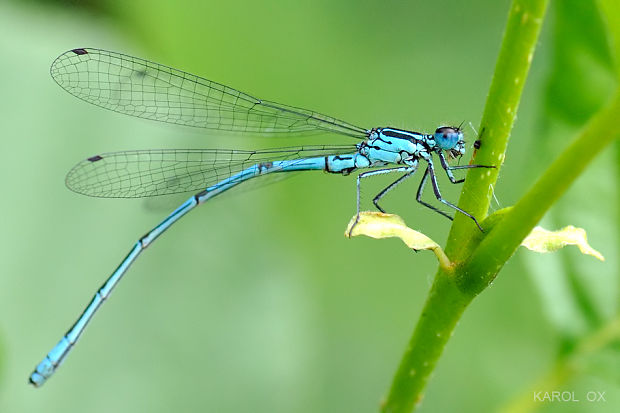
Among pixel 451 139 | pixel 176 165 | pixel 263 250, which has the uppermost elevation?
pixel 451 139

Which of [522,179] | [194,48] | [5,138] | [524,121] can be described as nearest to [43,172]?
[5,138]

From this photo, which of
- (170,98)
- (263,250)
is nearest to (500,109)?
(263,250)

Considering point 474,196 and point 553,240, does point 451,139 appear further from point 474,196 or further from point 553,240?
point 474,196

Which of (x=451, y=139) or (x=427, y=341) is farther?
(x=451, y=139)

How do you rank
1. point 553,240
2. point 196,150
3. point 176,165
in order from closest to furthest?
point 553,240 < point 196,150 < point 176,165

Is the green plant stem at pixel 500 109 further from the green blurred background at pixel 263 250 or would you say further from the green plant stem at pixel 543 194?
the green blurred background at pixel 263 250

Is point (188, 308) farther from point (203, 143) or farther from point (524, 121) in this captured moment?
point (524, 121)
